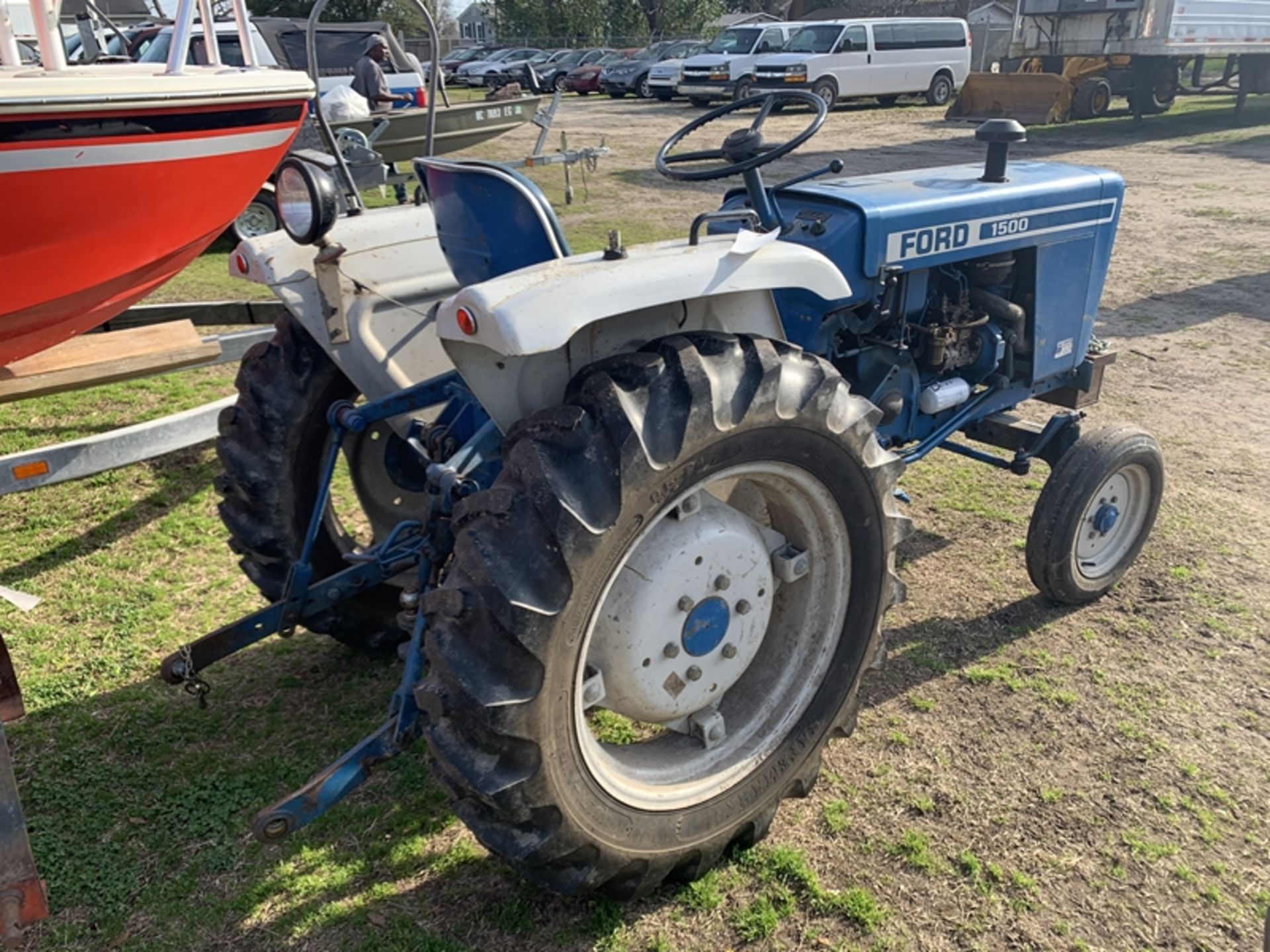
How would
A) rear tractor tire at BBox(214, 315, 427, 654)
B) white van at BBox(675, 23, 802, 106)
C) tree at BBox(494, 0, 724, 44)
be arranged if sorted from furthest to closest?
tree at BBox(494, 0, 724, 44) < white van at BBox(675, 23, 802, 106) < rear tractor tire at BBox(214, 315, 427, 654)

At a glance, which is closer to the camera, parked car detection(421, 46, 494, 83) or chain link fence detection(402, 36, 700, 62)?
parked car detection(421, 46, 494, 83)

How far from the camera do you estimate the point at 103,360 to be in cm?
399

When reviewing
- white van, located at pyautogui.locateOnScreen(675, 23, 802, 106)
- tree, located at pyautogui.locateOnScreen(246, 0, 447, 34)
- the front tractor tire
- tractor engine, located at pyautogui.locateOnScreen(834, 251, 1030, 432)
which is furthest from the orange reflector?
tree, located at pyautogui.locateOnScreen(246, 0, 447, 34)

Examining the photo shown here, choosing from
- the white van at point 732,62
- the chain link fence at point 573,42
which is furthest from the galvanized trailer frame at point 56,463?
the chain link fence at point 573,42

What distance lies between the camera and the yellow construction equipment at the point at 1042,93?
17031mm

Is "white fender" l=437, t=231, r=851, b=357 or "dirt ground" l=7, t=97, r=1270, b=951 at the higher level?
"white fender" l=437, t=231, r=851, b=357

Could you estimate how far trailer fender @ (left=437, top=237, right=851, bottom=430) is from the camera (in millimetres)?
1713

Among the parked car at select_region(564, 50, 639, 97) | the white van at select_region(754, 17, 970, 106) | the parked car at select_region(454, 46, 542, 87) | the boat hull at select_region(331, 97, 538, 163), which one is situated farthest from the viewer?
the parked car at select_region(454, 46, 542, 87)

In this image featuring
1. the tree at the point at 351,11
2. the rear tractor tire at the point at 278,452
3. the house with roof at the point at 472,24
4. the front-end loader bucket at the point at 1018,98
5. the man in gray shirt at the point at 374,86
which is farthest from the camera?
the house with roof at the point at 472,24

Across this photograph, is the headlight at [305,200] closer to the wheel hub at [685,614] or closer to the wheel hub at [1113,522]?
the wheel hub at [685,614]

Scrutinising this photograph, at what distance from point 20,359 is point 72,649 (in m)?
1.38

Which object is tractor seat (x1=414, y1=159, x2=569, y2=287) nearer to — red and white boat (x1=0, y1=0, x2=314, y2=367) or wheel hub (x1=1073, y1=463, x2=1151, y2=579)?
red and white boat (x1=0, y1=0, x2=314, y2=367)

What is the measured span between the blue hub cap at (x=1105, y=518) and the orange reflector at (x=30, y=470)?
12.1 ft

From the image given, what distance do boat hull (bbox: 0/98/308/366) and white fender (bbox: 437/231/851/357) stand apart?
1990mm
